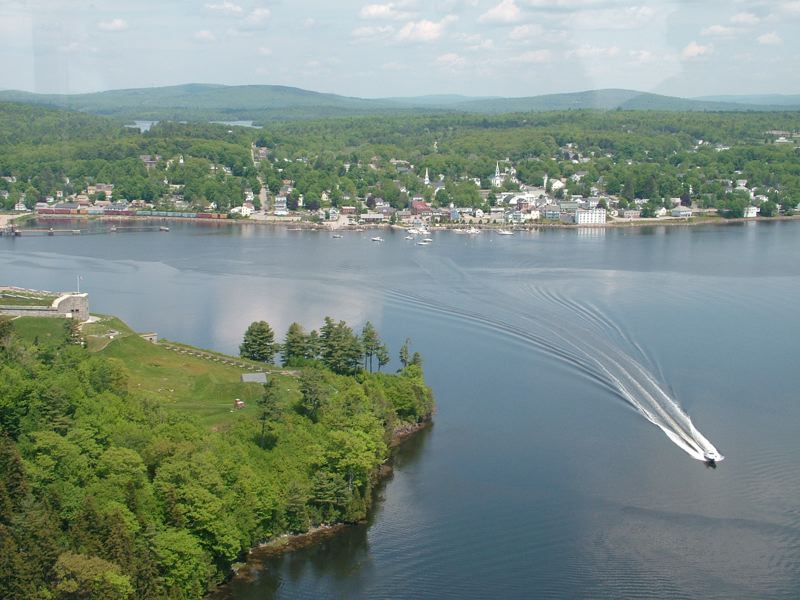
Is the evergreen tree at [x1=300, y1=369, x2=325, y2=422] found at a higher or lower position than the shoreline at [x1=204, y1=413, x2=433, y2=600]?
higher

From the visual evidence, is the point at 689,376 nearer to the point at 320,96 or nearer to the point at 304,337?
the point at 304,337

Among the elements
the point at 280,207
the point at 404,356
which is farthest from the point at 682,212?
the point at 404,356

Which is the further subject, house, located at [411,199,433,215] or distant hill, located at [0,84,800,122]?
distant hill, located at [0,84,800,122]

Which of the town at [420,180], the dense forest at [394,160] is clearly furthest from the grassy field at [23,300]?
the dense forest at [394,160]

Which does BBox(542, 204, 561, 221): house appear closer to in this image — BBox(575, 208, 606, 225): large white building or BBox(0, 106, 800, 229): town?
BBox(0, 106, 800, 229): town

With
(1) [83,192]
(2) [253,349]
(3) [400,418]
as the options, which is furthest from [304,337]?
(1) [83,192]

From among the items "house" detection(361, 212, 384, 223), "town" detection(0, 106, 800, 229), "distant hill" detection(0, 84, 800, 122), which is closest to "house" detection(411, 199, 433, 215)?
"town" detection(0, 106, 800, 229)

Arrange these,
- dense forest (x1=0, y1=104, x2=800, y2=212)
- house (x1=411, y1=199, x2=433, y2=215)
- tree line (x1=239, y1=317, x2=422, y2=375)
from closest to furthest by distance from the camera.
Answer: tree line (x1=239, y1=317, x2=422, y2=375)
house (x1=411, y1=199, x2=433, y2=215)
dense forest (x1=0, y1=104, x2=800, y2=212)
